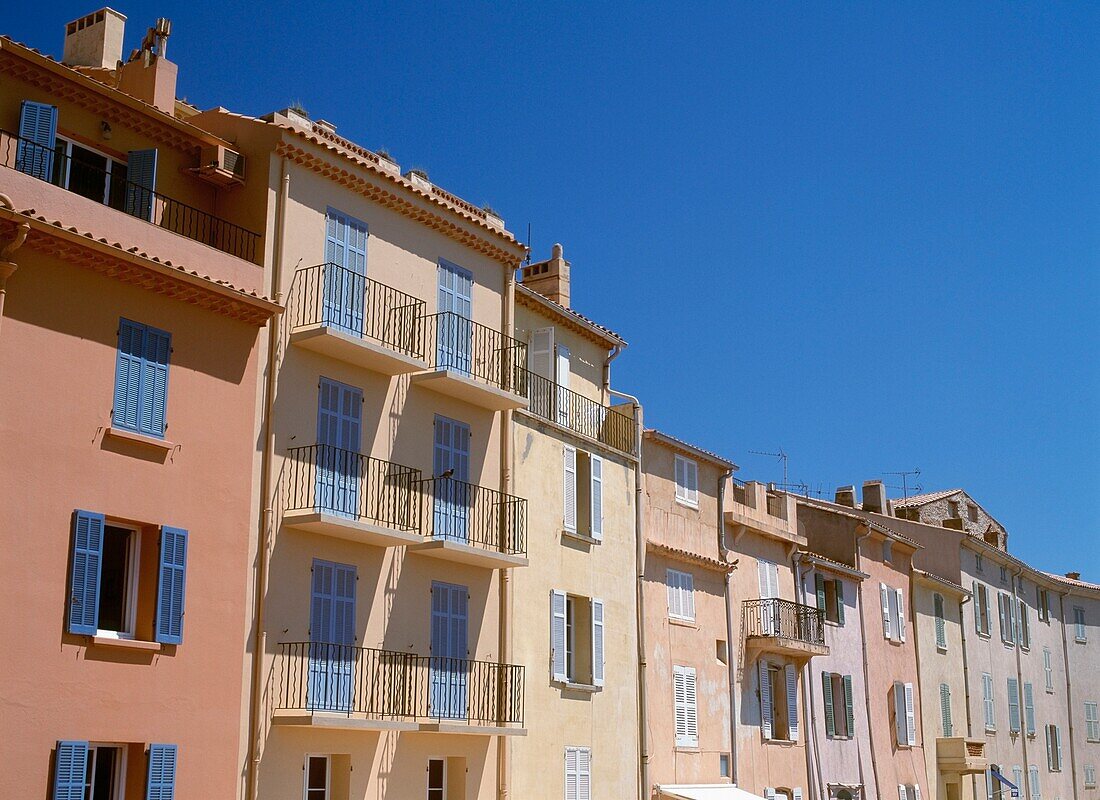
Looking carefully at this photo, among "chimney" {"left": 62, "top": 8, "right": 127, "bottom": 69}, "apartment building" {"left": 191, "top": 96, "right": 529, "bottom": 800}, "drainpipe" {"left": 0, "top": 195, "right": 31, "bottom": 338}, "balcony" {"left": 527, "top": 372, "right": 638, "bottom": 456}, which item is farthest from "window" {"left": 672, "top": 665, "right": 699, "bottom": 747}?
"drainpipe" {"left": 0, "top": 195, "right": 31, "bottom": 338}

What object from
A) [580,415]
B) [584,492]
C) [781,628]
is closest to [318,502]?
[584,492]

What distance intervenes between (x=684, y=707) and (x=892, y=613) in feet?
54.0

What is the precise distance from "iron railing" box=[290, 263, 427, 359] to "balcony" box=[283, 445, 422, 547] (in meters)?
2.33

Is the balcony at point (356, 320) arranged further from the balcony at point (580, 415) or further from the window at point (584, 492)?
the window at point (584, 492)

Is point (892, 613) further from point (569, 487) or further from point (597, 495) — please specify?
point (569, 487)

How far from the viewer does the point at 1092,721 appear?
66875 mm

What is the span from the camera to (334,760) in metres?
24.3

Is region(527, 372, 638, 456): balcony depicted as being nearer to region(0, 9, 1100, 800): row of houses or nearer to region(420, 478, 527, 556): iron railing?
region(0, 9, 1100, 800): row of houses

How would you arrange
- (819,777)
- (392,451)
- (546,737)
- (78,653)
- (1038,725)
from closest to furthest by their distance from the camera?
(78,653), (392,451), (546,737), (819,777), (1038,725)

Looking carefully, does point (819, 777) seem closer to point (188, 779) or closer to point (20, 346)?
point (188, 779)

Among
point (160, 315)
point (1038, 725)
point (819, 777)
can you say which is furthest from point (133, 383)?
point (1038, 725)

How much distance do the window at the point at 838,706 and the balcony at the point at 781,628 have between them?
268cm

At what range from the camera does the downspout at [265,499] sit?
2219 centimetres

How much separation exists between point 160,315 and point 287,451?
3407 mm
